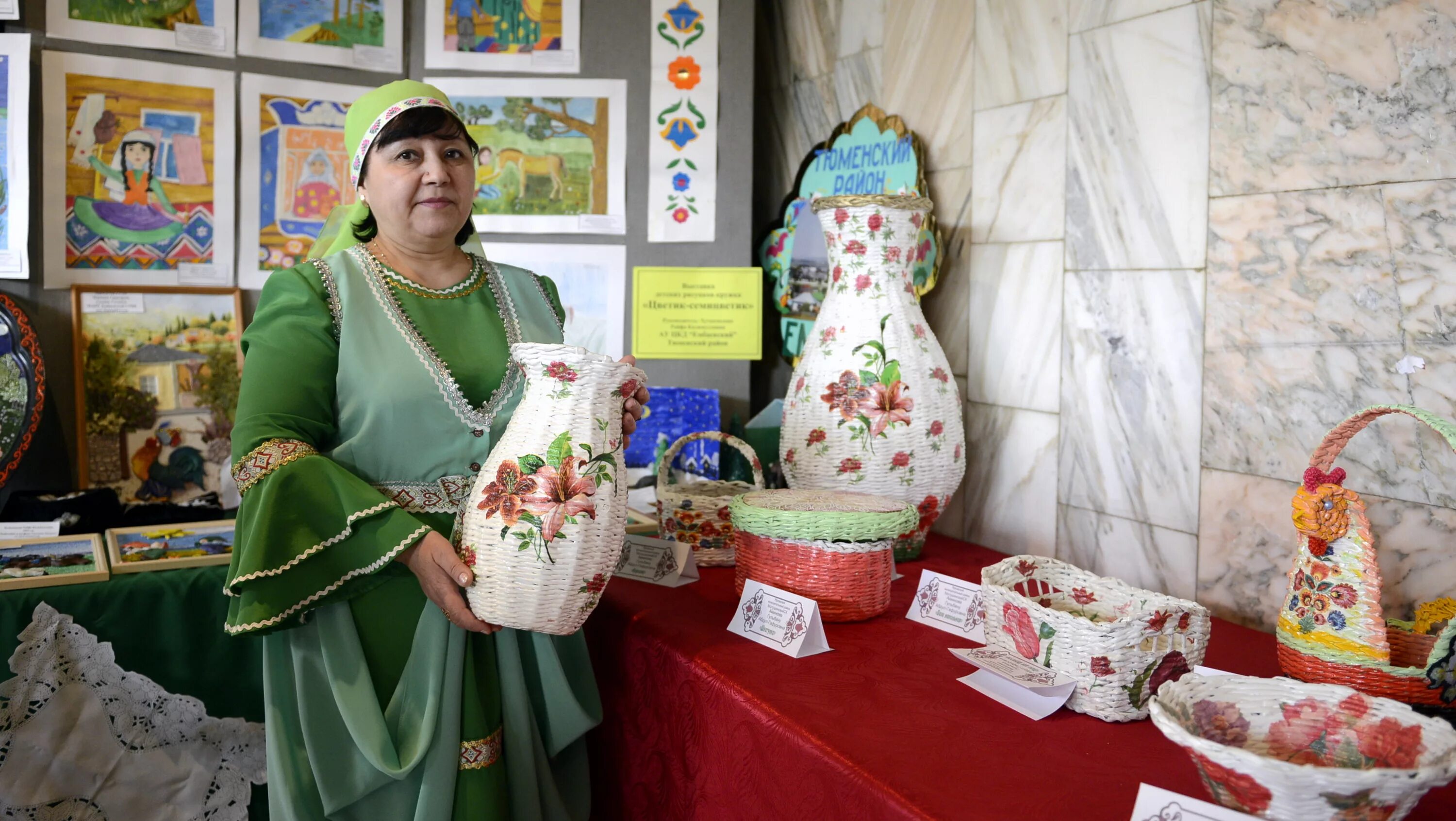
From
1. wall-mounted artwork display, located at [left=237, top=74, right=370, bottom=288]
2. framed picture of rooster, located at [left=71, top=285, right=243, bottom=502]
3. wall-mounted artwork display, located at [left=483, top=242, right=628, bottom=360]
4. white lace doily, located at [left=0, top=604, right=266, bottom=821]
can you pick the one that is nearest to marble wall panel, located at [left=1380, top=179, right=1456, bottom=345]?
wall-mounted artwork display, located at [left=483, top=242, right=628, bottom=360]

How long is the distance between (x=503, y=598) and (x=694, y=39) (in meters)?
1.99

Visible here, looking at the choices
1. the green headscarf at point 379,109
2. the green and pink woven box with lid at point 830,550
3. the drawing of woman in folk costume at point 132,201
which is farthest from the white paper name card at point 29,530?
the green and pink woven box with lid at point 830,550

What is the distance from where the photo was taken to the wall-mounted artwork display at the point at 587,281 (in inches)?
110

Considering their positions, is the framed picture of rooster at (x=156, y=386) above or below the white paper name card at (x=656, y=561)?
above

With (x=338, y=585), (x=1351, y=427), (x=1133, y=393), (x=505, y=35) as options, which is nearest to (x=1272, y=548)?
(x=1133, y=393)

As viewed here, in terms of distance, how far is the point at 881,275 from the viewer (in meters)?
1.94

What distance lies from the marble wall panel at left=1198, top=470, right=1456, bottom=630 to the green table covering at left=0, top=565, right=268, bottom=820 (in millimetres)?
1727

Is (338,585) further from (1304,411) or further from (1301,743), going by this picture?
(1304,411)

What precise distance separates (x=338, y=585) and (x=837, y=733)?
0.68 metres

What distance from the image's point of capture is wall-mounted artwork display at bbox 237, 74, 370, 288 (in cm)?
255

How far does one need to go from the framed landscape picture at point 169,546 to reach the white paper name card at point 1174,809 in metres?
1.61

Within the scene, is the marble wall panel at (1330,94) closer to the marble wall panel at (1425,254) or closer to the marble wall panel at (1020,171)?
the marble wall panel at (1425,254)

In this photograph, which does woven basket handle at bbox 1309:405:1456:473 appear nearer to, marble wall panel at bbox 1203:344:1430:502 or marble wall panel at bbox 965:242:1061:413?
marble wall panel at bbox 1203:344:1430:502

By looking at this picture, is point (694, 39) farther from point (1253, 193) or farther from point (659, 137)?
point (1253, 193)
